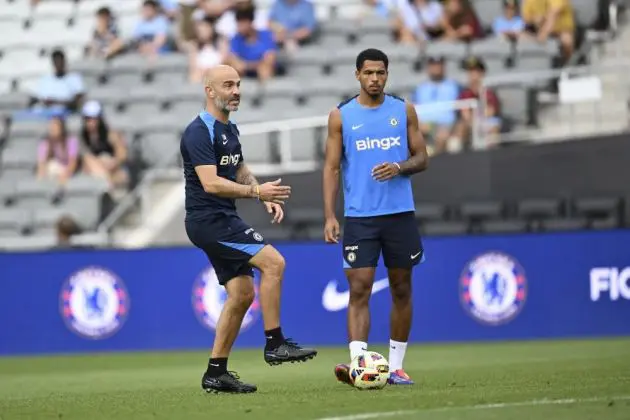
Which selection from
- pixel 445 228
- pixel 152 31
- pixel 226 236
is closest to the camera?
pixel 226 236

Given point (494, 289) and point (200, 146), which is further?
point (494, 289)

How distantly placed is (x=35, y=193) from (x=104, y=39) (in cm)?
355

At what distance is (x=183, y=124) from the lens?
2122 centimetres

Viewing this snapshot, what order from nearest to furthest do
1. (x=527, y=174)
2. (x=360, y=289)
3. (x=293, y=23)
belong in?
(x=360, y=289)
(x=527, y=174)
(x=293, y=23)

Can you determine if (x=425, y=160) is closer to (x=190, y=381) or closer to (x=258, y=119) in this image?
(x=190, y=381)

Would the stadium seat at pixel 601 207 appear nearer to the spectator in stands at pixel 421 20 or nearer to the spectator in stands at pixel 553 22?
the spectator in stands at pixel 553 22

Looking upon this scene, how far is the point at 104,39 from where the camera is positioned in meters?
23.7

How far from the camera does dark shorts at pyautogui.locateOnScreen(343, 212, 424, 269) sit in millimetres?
10344

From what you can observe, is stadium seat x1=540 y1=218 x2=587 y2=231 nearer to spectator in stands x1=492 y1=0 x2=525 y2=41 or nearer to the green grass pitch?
the green grass pitch

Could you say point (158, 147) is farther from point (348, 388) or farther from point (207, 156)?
point (207, 156)

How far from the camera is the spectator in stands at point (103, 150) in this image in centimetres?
2083

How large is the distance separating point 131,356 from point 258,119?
5.00 meters

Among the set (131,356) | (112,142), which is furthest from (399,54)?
(131,356)

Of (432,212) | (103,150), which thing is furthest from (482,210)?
(103,150)
